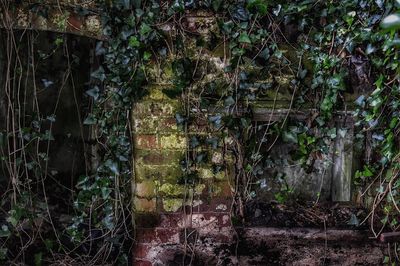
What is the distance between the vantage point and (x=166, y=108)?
2.12 m

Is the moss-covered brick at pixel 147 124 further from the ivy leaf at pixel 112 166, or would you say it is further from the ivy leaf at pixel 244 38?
the ivy leaf at pixel 244 38

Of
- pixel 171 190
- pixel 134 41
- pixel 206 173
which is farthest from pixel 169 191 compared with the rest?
pixel 134 41

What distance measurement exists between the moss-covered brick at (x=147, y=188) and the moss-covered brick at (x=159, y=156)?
113 millimetres

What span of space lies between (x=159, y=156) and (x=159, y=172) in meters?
0.09

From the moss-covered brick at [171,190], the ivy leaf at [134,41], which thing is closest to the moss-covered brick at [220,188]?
the moss-covered brick at [171,190]

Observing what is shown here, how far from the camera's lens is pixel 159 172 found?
7.16ft

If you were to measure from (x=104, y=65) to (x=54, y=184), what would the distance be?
4.19 feet

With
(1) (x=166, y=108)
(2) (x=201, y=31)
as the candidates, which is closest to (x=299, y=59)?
(2) (x=201, y=31)

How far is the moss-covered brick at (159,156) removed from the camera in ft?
7.09

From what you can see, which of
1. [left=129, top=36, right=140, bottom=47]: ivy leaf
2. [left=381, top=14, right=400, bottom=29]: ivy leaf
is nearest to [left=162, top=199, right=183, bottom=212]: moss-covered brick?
[left=129, top=36, right=140, bottom=47]: ivy leaf

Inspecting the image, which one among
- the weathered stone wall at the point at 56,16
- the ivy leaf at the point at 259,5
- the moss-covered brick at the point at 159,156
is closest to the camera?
the ivy leaf at the point at 259,5

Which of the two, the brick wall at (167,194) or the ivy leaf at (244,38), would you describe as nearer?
the ivy leaf at (244,38)

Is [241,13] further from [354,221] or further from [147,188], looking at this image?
[354,221]

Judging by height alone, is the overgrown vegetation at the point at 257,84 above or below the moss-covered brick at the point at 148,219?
above
